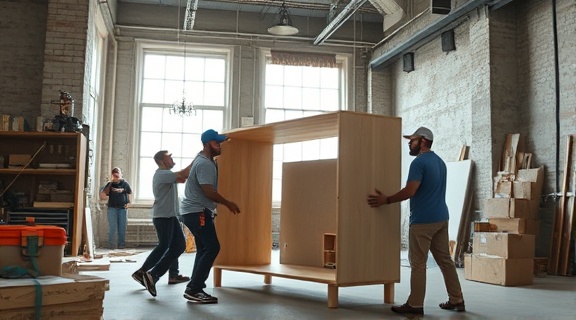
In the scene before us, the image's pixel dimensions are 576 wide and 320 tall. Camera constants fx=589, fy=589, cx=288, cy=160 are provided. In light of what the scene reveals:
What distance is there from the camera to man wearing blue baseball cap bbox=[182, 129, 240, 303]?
5.16 m

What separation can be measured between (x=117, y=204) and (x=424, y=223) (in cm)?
794

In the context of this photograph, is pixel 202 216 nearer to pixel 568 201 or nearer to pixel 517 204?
pixel 517 204

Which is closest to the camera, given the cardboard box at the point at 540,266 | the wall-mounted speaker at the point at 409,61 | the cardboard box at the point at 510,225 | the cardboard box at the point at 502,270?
the cardboard box at the point at 502,270

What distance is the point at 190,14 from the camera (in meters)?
12.4

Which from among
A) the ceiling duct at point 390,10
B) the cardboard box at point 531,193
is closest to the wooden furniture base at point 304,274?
the cardboard box at point 531,193

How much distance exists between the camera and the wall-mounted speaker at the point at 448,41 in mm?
10933

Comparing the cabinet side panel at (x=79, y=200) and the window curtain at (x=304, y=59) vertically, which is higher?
the window curtain at (x=304, y=59)

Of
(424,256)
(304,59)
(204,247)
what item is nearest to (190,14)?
(304,59)

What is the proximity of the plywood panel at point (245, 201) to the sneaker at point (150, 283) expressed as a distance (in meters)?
1.11

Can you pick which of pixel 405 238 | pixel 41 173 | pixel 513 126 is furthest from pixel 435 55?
pixel 41 173

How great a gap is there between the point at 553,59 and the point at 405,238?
513 centimetres

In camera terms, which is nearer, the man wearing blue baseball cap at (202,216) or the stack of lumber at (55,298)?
the stack of lumber at (55,298)

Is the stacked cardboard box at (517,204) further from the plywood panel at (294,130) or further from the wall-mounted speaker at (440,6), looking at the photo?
the plywood panel at (294,130)

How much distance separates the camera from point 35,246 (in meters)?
3.88
